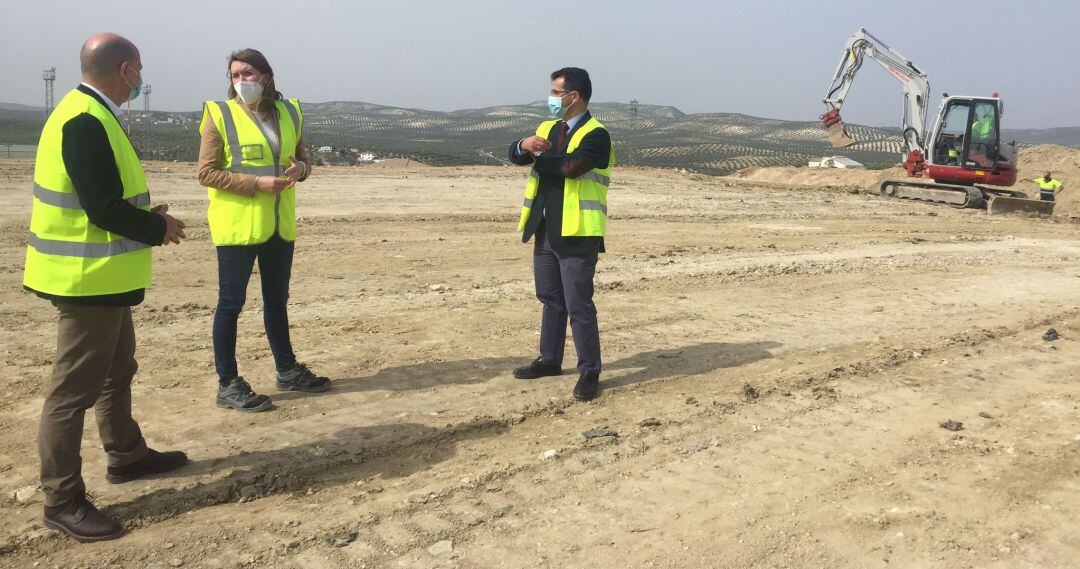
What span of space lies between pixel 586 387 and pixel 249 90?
8.98ft

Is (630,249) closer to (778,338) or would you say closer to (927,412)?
(778,338)

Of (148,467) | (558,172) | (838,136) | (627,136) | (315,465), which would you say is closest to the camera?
(148,467)

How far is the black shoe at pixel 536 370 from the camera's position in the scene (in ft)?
18.8

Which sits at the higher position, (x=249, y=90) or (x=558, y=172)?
(x=249, y=90)

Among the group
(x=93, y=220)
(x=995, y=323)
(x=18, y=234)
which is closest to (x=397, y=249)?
(x=18, y=234)

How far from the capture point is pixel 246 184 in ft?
15.1

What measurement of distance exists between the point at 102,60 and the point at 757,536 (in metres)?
3.45

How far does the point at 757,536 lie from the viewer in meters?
3.57

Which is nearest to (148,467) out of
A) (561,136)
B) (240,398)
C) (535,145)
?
(240,398)

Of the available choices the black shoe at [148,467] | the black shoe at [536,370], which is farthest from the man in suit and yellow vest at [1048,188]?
the black shoe at [148,467]

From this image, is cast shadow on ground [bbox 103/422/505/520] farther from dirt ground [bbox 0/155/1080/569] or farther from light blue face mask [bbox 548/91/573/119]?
light blue face mask [bbox 548/91/573/119]

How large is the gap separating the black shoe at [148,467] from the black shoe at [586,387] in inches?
94.2

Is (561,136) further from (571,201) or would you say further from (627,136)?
(627,136)

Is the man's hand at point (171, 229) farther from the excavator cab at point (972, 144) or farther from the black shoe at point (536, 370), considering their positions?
the excavator cab at point (972, 144)
